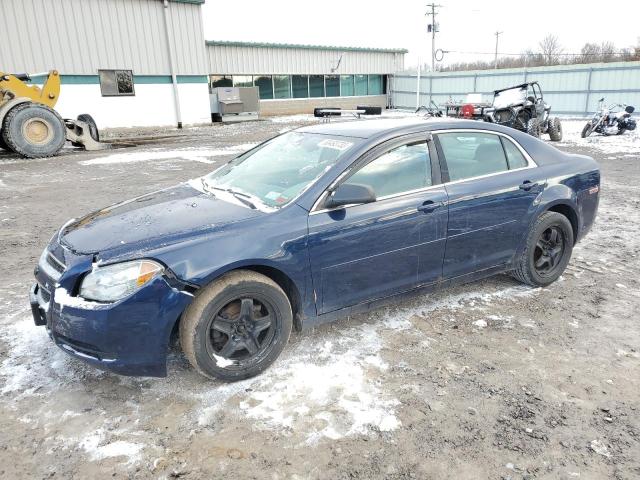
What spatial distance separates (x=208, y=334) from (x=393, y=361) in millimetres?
1235

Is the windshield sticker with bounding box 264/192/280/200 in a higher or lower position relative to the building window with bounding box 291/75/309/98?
lower

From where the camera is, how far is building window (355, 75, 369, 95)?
33.0 meters

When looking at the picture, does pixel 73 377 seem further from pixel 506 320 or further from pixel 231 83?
pixel 231 83

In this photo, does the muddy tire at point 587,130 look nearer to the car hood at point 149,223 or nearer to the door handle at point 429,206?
the door handle at point 429,206

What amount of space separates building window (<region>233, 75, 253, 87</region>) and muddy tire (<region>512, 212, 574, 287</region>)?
25953 millimetres

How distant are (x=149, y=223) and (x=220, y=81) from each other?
26.2 m

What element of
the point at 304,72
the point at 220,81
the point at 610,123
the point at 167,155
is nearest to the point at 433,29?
the point at 304,72

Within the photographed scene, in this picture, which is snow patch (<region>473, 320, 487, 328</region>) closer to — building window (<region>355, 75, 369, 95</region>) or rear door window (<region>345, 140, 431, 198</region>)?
rear door window (<region>345, 140, 431, 198</region>)

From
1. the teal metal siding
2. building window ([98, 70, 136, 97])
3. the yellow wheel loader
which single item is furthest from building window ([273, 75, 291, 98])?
the yellow wheel loader

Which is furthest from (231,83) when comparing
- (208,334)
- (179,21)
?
(208,334)

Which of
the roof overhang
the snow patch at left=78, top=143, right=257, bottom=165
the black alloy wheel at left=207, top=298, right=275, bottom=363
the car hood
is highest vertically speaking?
the roof overhang

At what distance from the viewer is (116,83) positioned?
2127cm

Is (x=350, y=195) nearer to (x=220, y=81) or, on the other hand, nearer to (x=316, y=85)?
(x=220, y=81)

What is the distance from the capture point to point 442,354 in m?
3.33
